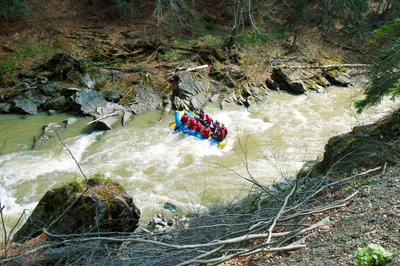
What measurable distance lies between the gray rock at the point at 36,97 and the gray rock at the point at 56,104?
266 millimetres

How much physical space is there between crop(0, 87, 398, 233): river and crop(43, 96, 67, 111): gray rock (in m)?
0.55

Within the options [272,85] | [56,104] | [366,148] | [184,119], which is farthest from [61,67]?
[366,148]

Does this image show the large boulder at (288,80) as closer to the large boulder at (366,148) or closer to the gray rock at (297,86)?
the gray rock at (297,86)

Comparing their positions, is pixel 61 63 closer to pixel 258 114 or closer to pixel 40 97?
pixel 40 97

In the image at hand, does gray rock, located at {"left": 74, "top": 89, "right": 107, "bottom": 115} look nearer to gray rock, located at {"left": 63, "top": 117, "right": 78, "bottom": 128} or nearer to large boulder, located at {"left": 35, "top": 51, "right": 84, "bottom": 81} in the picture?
gray rock, located at {"left": 63, "top": 117, "right": 78, "bottom": 128}

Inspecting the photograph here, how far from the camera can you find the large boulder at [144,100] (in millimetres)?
12641

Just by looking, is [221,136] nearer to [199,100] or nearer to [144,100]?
[199,100]

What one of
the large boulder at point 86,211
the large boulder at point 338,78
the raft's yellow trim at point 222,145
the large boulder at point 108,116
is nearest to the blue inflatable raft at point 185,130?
the raft's yellow trim at point 222,145

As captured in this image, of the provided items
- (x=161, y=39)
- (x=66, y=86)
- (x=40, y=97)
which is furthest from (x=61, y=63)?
(x=161, y=39)

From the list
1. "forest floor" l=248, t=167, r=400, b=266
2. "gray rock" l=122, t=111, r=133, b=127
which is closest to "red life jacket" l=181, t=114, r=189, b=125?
"gray rock" l=122, t=111, r=133, b=127

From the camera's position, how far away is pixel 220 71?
15414 millimetres

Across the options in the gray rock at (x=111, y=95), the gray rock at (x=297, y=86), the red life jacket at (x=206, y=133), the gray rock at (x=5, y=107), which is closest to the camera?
the red life jacket at (x=206, y=133)

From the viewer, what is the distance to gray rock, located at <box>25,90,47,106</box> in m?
12.1

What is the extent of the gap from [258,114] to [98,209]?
31.1 feet
